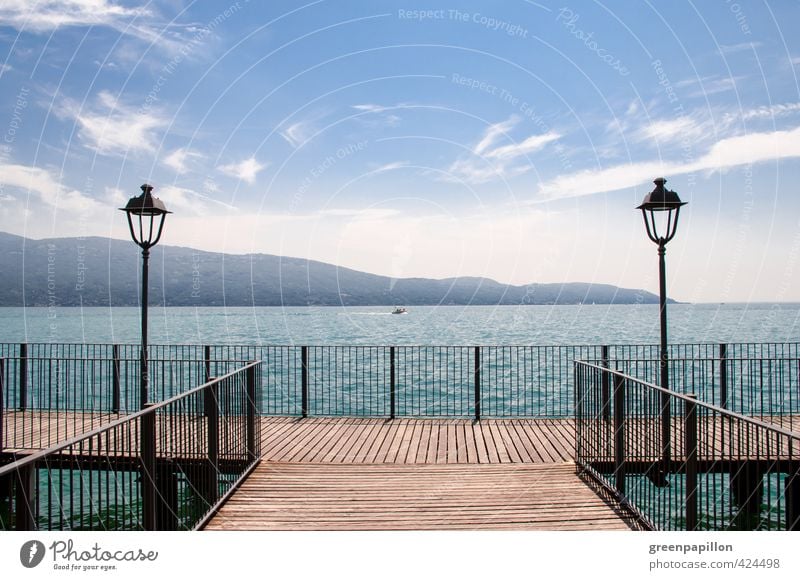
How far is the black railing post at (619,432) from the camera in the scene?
6020 mm

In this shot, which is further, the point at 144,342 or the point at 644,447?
the point at 144,342

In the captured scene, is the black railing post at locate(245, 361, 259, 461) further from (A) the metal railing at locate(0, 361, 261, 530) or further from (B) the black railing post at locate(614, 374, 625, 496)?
(B) the black railing post at locate(614, 374, 625, 496)

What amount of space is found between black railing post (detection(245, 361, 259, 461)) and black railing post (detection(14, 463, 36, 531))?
3.26 m

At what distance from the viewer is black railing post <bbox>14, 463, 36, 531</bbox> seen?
3.03m

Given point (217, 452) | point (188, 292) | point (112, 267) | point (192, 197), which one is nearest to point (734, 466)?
point (217, 452)

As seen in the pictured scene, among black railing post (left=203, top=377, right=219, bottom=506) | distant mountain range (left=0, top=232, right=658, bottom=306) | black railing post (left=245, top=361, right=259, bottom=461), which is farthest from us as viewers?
distant mountain range (left=0, top=232, right=658, bottom=306)

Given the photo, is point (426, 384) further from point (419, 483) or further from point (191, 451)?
point (191, 451)

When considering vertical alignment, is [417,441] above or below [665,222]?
below

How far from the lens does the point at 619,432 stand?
6.09m

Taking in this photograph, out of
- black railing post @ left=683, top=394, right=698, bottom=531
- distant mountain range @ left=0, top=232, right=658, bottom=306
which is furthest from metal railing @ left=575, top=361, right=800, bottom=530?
distant mountain range @ left=0, top=232, right=658, bottom=306

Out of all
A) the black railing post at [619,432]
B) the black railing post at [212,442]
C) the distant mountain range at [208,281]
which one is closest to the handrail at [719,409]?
the black railing post at [619,432]

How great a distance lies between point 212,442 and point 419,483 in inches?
94.6

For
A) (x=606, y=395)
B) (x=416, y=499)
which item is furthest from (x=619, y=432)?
(x=416, y=499)
